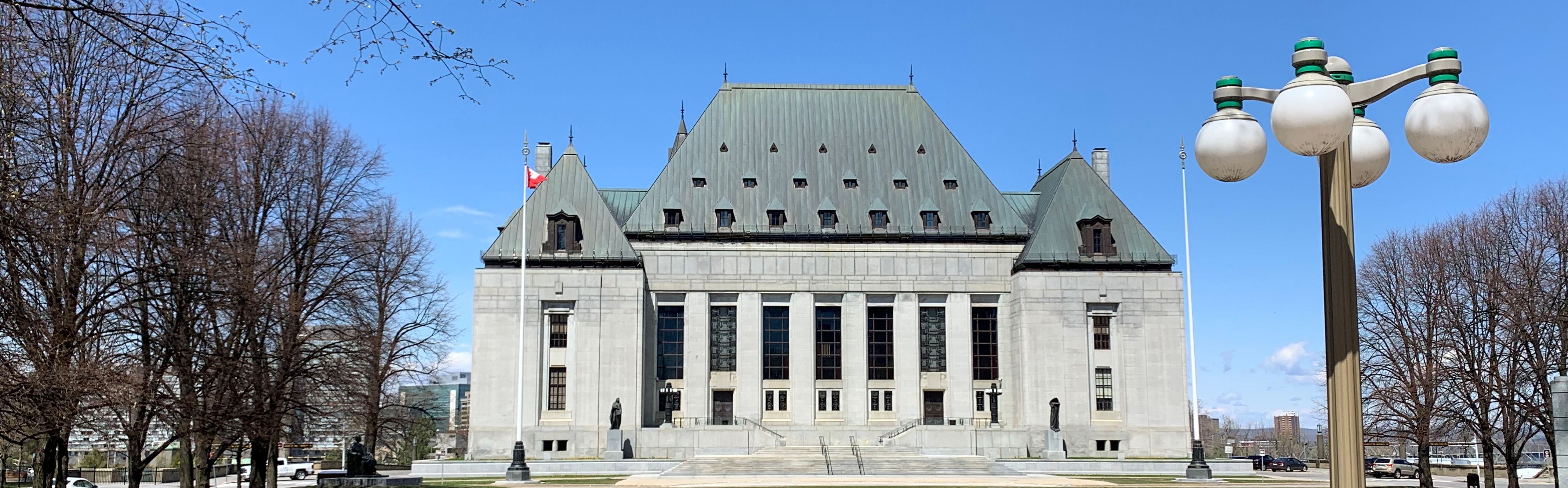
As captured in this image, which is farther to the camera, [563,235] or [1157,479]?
[563,235]

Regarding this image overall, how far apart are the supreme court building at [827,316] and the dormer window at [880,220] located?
0.40 ft

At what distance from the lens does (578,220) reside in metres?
64.1

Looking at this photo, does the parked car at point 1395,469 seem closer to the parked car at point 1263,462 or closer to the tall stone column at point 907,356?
the parked car at point 1263,462

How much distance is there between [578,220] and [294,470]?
24.6 m

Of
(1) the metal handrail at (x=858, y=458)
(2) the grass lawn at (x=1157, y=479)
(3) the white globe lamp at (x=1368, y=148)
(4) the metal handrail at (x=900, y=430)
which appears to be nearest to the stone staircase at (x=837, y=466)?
(1) the metal handrail at (x=858, y=458)

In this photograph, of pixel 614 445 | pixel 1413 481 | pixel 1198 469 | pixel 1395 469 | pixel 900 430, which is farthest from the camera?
pixel 900 430

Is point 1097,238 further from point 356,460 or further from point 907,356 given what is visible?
point 356,460

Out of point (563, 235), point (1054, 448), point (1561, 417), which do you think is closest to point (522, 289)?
point (563, 235)

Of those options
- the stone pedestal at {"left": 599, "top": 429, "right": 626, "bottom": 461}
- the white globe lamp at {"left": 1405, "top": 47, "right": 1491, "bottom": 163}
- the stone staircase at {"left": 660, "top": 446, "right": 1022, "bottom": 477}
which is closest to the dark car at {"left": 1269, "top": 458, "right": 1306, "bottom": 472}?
the stone staircase at {"left": 660, "top": 446, "right": 1022, "bottom": 477}

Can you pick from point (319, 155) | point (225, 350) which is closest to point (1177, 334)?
point (319, 155)

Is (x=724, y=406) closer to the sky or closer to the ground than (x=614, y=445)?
closer to the sky

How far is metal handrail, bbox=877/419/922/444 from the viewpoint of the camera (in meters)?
60.8

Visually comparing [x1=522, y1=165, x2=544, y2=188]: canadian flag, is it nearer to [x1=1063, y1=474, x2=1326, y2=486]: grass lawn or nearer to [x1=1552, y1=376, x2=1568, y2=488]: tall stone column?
[x1=1063, y1=474, x2=1326, y2=486]: grass lawn

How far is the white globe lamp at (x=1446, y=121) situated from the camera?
22.4ft
